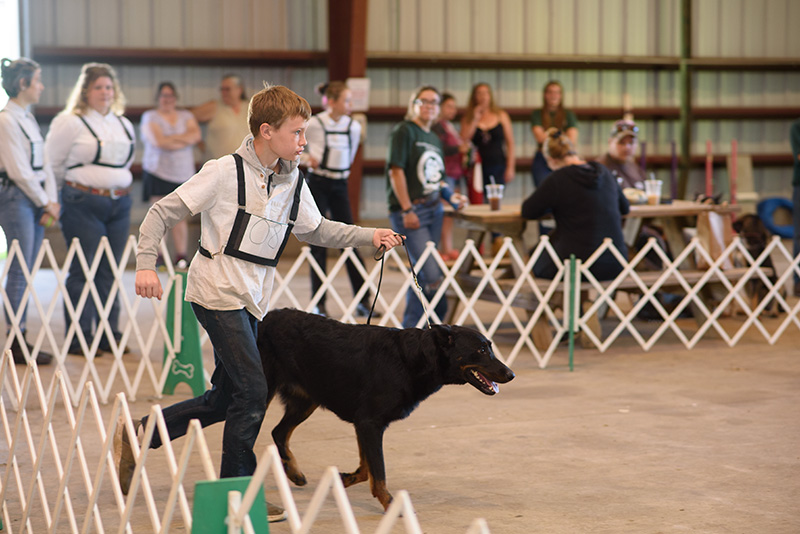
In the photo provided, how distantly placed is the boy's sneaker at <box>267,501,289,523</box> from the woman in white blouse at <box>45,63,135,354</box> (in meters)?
2.22

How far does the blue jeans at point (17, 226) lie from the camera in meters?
4.82

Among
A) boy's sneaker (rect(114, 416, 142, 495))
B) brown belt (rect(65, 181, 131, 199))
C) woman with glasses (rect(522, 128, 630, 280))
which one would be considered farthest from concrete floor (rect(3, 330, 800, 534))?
brown belt (rect(65, 181, 131, 199))

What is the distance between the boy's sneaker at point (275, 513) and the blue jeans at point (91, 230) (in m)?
2.43

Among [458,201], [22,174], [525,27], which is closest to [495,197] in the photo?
[458,201]

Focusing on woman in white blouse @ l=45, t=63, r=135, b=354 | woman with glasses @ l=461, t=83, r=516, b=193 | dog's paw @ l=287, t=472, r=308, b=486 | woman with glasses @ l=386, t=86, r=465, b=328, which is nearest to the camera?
dog's paw @ l=287, t=472, r=308, b=486

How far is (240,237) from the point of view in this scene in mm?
2660

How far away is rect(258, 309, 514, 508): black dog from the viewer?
2891 mm

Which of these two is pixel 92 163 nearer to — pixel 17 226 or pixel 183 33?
pixel 17 226

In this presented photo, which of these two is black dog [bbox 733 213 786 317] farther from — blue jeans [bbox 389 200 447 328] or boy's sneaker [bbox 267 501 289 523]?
boy's sneaker [bbox 267 501 289 523]

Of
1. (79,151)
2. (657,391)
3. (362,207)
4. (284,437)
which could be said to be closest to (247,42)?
(362,207)

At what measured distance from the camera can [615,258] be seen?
212 inches

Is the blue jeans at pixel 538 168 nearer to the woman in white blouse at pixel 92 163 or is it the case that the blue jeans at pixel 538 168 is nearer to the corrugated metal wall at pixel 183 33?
the corrugated metal wall at pixel 183 33

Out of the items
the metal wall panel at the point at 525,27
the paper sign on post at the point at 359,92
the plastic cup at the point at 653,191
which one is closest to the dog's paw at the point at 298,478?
the plastic cup at the point at 653,191

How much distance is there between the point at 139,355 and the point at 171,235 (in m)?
4.31
